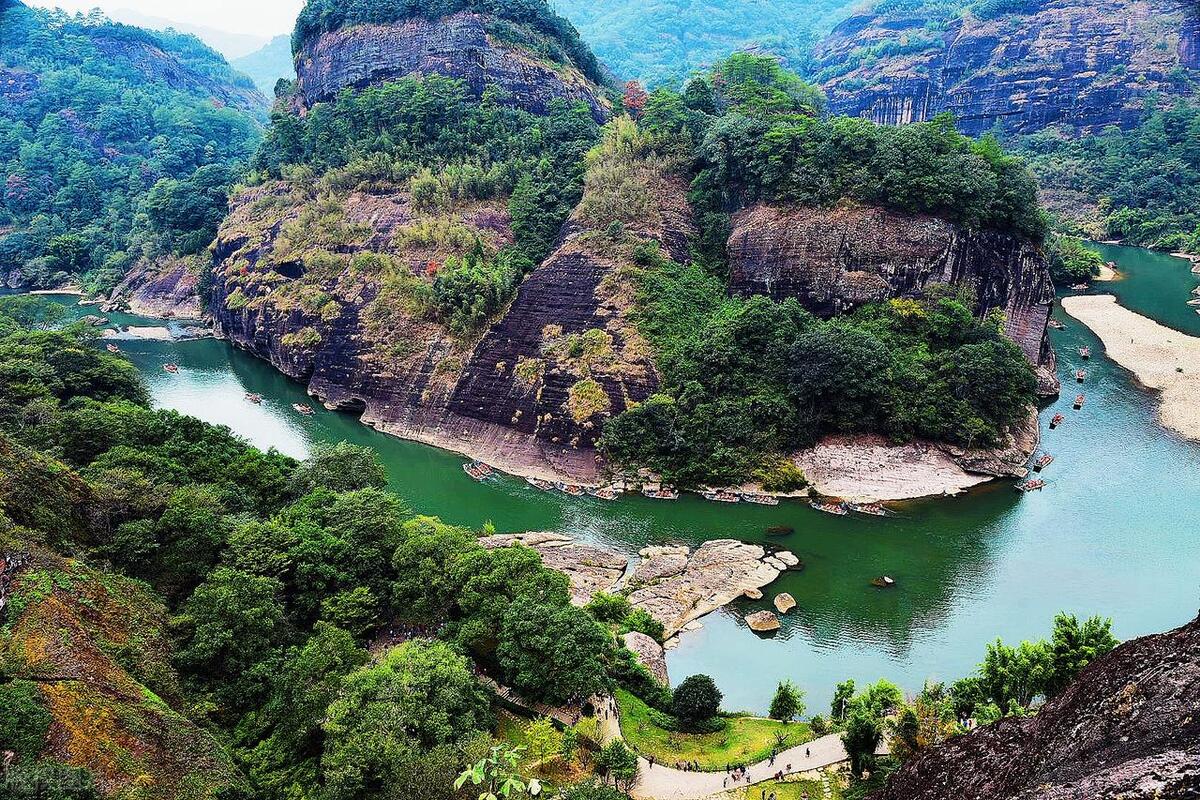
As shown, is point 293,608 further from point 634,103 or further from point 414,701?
point 634,103

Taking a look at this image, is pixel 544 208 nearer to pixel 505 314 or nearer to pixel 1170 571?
pixel 505 314

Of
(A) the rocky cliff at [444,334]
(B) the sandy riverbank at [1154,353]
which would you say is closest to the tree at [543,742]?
(A) the rocky cliff at [444,334]

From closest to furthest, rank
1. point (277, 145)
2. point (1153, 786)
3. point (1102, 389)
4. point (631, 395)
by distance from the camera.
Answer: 1. point (1153, 786)
2. point (631, 395)
3. point (1102, 389)
4. point (277, 145)

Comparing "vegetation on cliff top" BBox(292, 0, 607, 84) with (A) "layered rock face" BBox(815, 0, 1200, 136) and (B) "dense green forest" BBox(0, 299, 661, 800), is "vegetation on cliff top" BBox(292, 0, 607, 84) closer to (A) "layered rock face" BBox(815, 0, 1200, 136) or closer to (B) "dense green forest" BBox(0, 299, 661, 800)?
(B) "dense green forest" BBox(0, 299, 661, 800)

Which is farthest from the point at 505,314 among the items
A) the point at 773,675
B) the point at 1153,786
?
the point at 1153,786

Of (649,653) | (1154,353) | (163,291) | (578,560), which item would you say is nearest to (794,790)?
(649,653)
